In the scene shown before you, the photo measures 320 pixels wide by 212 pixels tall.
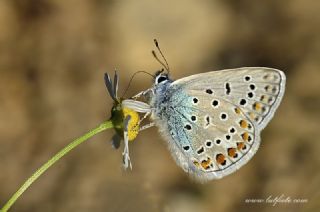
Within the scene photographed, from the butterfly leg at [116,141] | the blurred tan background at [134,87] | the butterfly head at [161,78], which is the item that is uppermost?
the butterfly head at [161,78]

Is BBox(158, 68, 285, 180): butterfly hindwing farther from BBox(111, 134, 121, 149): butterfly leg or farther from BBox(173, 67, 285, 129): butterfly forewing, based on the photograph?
BBox(111, 134, 121, 149): butterfly leg

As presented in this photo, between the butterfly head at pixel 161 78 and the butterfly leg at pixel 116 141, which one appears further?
the butterfly head at pixel 161 78

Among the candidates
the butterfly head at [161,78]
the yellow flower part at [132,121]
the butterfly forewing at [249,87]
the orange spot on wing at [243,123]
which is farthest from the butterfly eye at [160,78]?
the orange spot on wing at [243,123]

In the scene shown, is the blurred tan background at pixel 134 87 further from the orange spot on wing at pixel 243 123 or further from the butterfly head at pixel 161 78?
the orange spot on wing at pixel 243 123

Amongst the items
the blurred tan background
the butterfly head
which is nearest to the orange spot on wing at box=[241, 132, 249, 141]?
the butterfly head

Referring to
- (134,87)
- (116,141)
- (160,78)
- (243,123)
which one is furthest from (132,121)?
(134,87)

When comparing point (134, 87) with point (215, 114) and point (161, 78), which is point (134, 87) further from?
point (215, 114)
